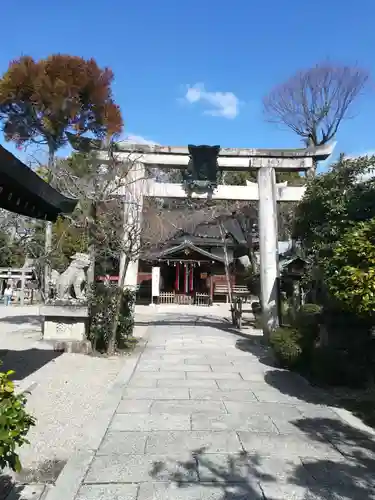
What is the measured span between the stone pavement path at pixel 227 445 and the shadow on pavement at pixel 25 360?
5.81ft

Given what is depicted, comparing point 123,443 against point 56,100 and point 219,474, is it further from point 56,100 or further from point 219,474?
point 56,100

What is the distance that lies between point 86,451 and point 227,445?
1340mm

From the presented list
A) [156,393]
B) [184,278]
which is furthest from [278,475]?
[184,278]

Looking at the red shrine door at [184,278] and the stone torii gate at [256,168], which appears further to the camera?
the red shrine door at [184,278]

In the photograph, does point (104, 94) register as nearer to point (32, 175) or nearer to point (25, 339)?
point (25, 339)

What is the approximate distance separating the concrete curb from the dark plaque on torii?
6.76 m

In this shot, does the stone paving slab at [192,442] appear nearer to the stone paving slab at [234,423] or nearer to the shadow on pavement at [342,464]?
the stone paving slab at [234,423]

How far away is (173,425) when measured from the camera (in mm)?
4812

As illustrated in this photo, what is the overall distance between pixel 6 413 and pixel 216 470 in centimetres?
210

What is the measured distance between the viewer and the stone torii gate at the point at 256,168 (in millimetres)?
12234

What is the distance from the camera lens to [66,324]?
9.58m

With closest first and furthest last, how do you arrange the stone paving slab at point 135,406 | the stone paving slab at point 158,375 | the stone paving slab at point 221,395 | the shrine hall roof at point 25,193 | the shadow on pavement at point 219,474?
the shadow on pavement at point 219,474, the shrine hall roof at point 25,193, the stone paving slab at point 135,406, the stone paving slab at point 221,395, the stone paving slab at point 158,375

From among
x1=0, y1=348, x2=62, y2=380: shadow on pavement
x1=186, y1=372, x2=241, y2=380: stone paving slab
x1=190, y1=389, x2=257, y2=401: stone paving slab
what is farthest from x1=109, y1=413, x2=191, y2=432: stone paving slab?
x1=0, y1=348, x2=62, y2=380: shadow on pavement

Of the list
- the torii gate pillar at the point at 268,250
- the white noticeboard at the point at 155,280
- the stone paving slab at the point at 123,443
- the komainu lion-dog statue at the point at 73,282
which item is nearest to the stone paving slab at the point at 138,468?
the stone paving slab at the point at 123,443
